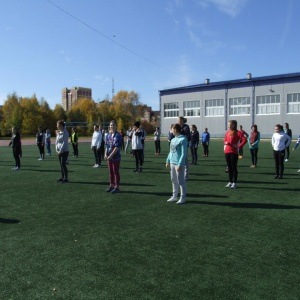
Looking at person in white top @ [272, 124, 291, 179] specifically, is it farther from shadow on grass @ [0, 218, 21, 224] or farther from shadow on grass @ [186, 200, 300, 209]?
shadow on grass @ [0, 218, 21, 224]

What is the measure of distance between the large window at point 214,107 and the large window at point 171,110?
7.01m

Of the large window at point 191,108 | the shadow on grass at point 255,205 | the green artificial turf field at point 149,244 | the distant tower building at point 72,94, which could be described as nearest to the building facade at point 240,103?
the large window at point 191,108

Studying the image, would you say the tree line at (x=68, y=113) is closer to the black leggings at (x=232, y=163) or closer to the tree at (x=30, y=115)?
the tree at (x=30, y=115)

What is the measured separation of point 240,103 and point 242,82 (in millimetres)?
3591

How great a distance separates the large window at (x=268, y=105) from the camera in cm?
5096

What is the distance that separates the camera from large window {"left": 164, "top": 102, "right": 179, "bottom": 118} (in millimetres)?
64062

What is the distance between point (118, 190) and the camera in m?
8.98

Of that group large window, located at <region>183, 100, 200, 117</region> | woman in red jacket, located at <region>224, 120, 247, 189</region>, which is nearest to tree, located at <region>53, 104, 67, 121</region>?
large window, located at <region>183, 100, 200, 117</region>

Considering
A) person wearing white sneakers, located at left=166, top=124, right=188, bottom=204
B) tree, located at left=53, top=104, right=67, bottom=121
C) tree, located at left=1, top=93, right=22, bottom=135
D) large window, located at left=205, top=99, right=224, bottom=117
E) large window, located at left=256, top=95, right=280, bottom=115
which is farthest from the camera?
tree, located at left=53, top=104, right=67, bottom=121

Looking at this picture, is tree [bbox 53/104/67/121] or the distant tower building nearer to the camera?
tree [bbox 53/104/67/121]

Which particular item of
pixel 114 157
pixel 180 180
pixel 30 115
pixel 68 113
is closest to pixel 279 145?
pixel 180 180

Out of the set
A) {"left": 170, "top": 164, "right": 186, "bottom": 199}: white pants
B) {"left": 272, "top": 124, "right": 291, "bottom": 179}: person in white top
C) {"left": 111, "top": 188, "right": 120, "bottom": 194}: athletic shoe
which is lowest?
{"left": 111, "top": 188, "right": 120, "bottom": 194}: athletic shoe

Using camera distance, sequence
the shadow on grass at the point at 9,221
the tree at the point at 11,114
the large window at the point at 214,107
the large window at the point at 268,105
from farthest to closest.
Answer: the tree at the point at 11,114, the large window at the point at 214,107, the large window at the point at 268,105, the shadow on grass at the point at 9,221

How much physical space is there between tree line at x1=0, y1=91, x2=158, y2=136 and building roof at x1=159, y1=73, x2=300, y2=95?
18.1 meters
